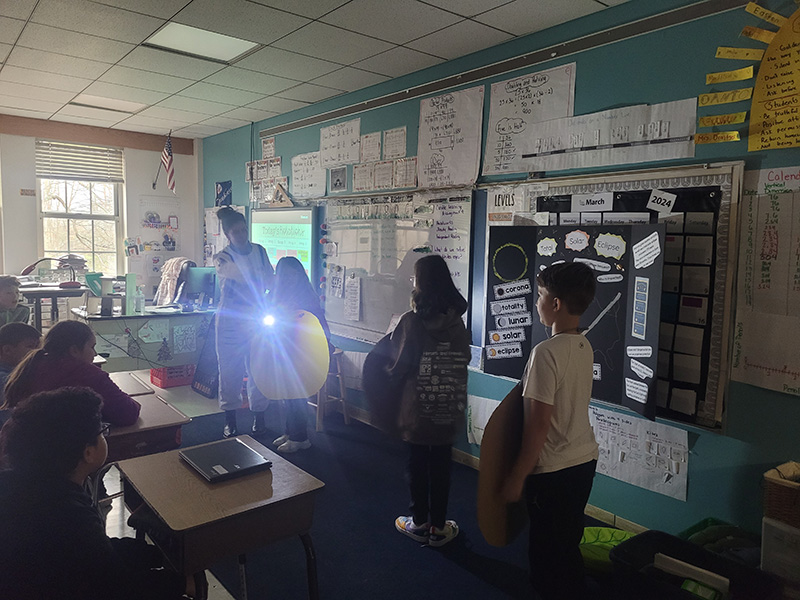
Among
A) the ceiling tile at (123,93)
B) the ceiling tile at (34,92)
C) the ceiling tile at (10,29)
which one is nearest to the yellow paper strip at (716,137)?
the ceiling tile at (10,29)

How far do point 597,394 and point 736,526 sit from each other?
79cm

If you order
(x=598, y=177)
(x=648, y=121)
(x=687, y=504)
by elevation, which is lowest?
(x=687, y=504)

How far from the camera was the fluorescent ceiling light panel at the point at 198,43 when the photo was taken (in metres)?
3.43

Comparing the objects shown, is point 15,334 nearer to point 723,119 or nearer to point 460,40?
point 460,40

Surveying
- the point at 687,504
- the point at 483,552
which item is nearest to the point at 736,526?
the point at 687,504

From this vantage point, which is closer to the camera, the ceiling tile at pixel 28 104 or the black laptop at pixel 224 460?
the black laptop at pixel 224 460

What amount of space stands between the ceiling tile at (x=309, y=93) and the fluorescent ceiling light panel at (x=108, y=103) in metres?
1.61

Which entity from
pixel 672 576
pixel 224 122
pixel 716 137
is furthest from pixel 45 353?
pixel 224 122

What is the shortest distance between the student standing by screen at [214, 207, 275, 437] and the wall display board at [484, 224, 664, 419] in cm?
165

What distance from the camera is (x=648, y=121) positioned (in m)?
2.71

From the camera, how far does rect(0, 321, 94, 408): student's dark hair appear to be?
215 cm

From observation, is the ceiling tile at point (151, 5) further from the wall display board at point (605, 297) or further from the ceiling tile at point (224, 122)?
the ceiling tile at point (224, 122)

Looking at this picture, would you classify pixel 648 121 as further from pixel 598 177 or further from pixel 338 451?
pixel 338 451

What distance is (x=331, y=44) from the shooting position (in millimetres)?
Answer: 3480
